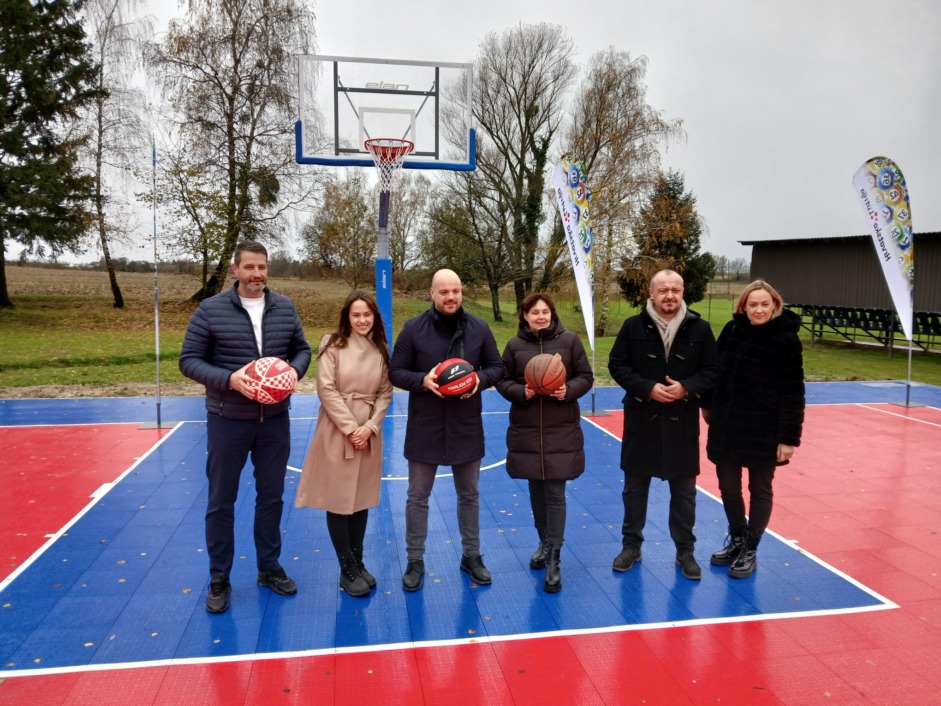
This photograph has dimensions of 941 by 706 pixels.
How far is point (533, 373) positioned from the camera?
4.01 meters

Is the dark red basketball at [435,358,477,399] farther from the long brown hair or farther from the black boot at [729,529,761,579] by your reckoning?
the black boot at [729,529,761,579]

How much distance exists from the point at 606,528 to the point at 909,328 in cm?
673

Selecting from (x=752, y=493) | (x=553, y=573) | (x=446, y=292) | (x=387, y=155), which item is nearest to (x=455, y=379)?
(x=446, y=292)

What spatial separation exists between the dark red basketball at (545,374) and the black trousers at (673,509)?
91 centimetres

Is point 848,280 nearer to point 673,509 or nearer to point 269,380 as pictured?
point 673,509

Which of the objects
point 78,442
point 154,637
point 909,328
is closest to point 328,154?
point 78,442

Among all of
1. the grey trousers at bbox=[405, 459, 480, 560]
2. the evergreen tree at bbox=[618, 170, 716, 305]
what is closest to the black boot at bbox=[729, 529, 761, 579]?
the grey trousers at bbox=[405, 459, 480, 560]

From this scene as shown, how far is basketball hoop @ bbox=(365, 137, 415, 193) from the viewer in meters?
9.21

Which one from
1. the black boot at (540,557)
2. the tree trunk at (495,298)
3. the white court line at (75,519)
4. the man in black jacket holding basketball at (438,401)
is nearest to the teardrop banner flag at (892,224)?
the black boot at (540,557)

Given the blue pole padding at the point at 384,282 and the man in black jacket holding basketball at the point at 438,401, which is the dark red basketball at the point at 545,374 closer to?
the man in black jacket holding basketball at the point at 438,401

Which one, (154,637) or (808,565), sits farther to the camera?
(808,565)

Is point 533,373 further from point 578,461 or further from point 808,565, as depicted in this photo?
point 808,565

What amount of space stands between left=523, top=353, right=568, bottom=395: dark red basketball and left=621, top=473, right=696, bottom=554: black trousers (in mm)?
908

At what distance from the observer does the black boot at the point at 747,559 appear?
440 cm
